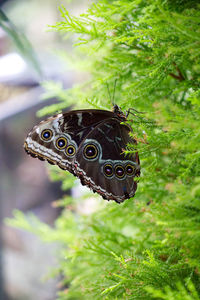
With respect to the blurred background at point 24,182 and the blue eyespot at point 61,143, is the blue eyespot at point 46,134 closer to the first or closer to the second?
the blue eyespot at point 61,143

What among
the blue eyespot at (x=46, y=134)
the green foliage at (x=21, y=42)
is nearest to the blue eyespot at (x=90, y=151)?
the blue eyespot at (x=46, y=134)

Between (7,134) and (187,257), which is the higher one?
(7,134)

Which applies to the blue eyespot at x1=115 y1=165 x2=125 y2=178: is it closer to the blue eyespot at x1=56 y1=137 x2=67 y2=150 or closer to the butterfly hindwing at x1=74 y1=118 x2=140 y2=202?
the butterfly hindwing at x1=74 y1=118 x2=140 y2=202

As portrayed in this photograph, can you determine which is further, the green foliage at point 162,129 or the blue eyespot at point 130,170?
the blue eyespot at point 130,170

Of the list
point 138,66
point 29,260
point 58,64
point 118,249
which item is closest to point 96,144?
point 138,66

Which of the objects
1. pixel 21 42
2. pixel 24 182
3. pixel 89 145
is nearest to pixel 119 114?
pixel 89 145

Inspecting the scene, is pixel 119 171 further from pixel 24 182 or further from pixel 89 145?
pixel 24 182

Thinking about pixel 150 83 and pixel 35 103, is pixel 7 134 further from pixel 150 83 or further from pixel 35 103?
pixel 150 83
